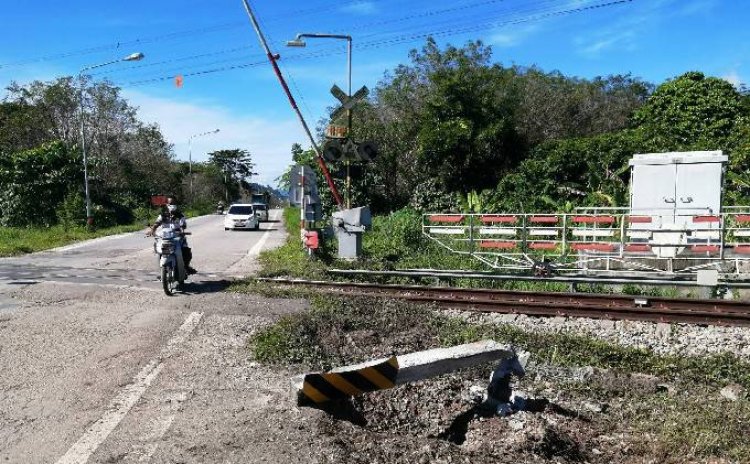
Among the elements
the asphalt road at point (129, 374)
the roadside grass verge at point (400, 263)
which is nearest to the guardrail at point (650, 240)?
the roadside grass verge at point (400, 263)

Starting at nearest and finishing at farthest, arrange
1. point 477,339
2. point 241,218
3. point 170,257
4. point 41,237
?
point 477,339 < point 170,257 < point 41,237 < point 241,218

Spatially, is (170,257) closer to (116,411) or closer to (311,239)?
(311,239)

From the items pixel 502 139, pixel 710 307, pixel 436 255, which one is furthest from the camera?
pixel 502 139

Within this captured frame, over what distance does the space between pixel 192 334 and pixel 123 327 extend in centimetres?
111

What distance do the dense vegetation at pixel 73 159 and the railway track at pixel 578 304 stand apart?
979 inches

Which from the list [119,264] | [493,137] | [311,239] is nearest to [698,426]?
[311,239]

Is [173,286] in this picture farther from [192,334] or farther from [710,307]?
[710,307]

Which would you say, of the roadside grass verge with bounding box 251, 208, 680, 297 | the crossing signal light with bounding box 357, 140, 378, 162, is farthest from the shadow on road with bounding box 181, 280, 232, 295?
the crossing signal light with bounding box 357, 140, 378, 162

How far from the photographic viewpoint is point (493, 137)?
2914 centimetres

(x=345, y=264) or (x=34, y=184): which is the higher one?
(x=34, y=184)

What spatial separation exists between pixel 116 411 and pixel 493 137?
84.6ft

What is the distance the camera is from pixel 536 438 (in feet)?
15.5

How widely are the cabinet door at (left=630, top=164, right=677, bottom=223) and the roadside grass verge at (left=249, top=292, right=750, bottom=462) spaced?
680 centimetres

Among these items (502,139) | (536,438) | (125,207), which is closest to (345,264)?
(536,438)
